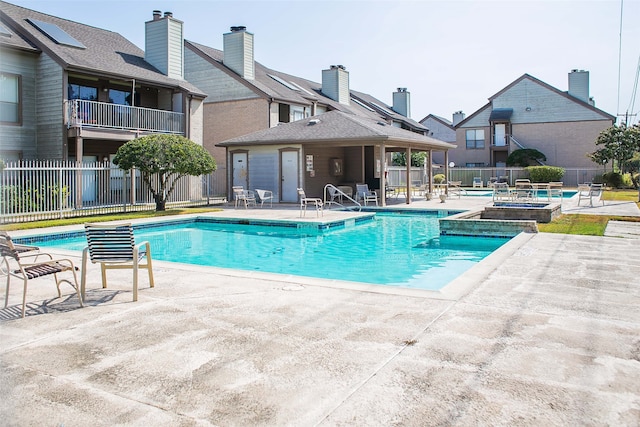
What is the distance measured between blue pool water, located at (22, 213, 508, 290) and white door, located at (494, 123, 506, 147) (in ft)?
99.7

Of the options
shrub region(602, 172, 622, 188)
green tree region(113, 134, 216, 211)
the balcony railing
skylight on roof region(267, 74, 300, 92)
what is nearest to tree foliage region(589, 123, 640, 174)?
shrub region(602, 172, 622, 188)

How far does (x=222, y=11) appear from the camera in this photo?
1104 centimetres

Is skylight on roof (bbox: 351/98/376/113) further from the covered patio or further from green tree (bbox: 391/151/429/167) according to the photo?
the covered patio

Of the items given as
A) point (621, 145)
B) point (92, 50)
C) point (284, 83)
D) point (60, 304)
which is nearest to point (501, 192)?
point (284, 83)

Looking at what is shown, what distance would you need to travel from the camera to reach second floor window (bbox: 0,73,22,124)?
18.6m

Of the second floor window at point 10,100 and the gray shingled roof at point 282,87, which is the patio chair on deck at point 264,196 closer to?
the gray shingled roof at point 282,87

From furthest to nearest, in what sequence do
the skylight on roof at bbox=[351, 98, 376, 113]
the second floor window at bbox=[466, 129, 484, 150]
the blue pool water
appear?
1. the second floor window at bbox=[466, 129, 484, 150]
2. the skylight on roof at bbox=[351, 98, 376, 113]
3. the blue pool water

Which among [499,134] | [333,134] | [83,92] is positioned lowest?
[333,134]

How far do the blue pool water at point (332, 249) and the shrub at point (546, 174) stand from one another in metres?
21.8

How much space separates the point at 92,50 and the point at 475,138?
33.1 meters

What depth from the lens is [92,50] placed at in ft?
69.5

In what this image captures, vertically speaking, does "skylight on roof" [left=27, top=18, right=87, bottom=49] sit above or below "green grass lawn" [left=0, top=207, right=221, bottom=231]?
above

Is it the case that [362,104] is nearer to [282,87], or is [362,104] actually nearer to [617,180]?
[282,87]

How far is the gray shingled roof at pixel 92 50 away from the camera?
1884 centimetres
